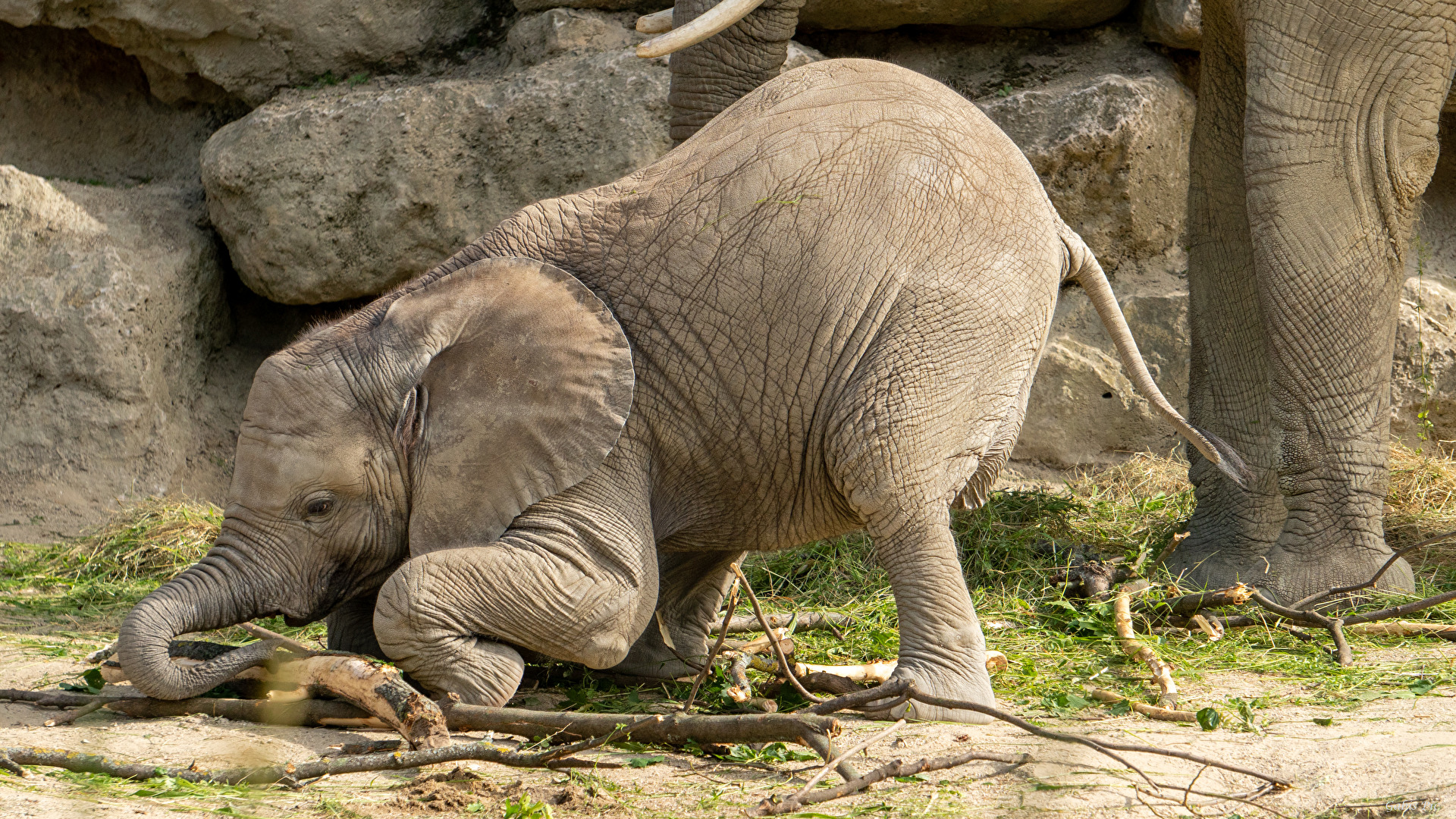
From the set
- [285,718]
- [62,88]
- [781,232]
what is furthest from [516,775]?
[62,88]

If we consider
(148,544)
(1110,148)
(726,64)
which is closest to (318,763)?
(726,64)

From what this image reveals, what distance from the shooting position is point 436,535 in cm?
342

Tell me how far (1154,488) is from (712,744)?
135 inches

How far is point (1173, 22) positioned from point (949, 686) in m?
3.87

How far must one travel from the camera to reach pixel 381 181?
6340 millimetres

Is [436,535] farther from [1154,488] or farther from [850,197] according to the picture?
[1154,488]

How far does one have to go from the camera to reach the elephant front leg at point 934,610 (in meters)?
3.45

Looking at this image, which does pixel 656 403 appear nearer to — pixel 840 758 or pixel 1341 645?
pixel 840 758

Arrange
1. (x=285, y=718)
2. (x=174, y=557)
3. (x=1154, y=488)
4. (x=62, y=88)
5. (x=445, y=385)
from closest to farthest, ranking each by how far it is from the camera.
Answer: (x=285, y=718)
(x=445, y=385)
(x=174, y=557)
(x=1154, y=488)
(x=62, y=88)

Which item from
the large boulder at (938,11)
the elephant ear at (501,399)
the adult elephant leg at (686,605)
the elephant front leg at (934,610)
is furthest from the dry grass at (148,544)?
the elephant front leg at (934,610)

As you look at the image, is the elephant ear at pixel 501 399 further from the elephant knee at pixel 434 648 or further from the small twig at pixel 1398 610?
the small twig at pixel 1398 610

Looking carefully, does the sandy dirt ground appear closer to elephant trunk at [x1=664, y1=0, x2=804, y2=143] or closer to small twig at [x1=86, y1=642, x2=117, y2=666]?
small twig at [x1=86, y1=642, x2=117, y2=666]

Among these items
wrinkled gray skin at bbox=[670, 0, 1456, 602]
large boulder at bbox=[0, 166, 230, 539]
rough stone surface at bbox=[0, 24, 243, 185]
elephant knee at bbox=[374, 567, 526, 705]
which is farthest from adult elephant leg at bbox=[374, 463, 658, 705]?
rough stone surface at bbox=[0, 24, 243, 185]

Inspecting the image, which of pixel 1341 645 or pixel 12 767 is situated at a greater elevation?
pixel 12 767
